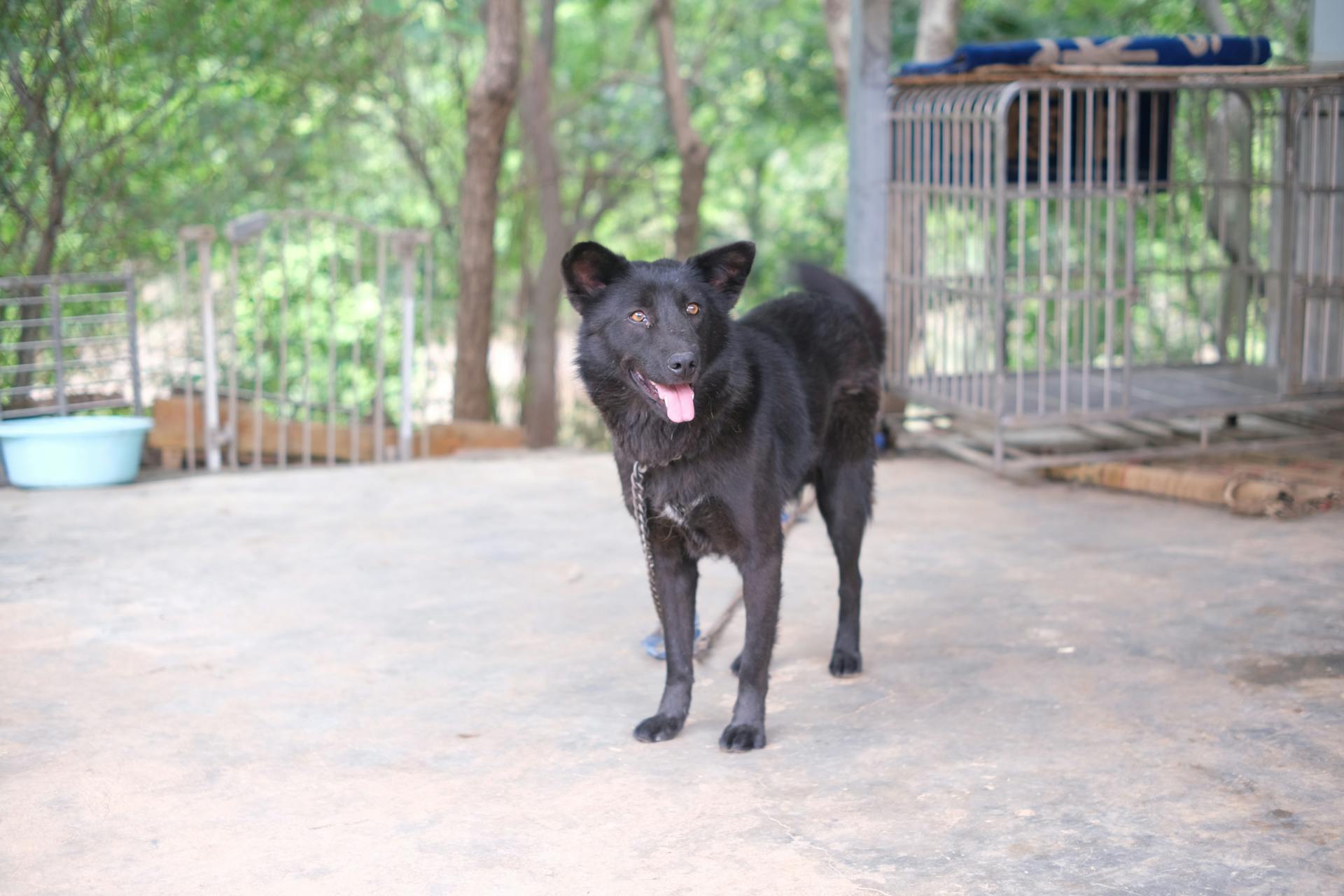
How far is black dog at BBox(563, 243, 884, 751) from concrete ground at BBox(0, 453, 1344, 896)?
0.26 m

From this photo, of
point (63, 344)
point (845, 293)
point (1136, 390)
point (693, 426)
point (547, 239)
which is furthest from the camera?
point (547, 239)

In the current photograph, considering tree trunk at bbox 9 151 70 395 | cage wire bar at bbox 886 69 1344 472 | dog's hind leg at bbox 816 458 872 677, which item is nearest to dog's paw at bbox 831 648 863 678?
dog's hind leg at bbox 816 458 872 677

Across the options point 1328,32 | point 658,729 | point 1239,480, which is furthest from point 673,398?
point 1328,32

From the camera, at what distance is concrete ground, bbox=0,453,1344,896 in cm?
272

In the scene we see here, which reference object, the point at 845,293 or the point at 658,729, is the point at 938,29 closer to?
the point at 845,293

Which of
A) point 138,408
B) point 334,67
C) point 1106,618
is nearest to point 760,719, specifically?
point 1106,618

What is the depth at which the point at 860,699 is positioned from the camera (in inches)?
145

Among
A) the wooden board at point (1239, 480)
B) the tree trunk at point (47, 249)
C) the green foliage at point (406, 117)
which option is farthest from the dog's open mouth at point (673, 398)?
the tree trunk at point (47, 249)

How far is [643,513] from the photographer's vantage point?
11.3 ft

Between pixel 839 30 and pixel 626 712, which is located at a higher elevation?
pixel 839 30

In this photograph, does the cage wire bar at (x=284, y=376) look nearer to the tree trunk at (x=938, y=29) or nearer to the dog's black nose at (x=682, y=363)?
the tree trunk at (x=938, y=29)

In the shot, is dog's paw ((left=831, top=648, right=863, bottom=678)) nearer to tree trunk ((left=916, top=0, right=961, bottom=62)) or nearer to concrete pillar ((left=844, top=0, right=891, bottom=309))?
concrete pillar ((left=844, top=0, right=891, bottom=309))

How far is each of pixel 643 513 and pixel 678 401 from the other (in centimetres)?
39

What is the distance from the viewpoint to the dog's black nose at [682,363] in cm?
311
